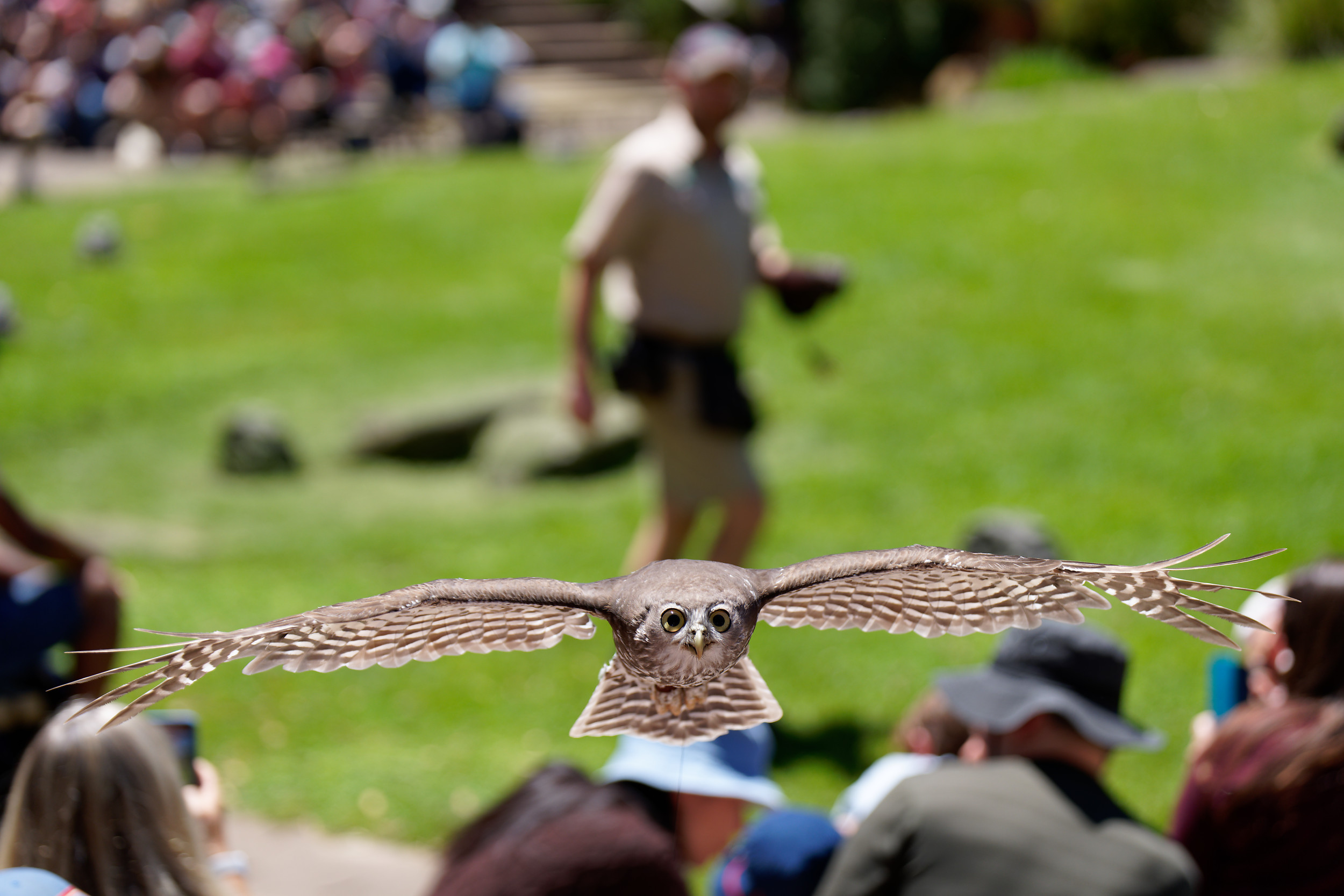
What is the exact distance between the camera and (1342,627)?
3.16 metres

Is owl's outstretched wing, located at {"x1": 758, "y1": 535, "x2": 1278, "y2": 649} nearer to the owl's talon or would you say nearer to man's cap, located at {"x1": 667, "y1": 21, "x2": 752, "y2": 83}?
Answer: the owl's talon

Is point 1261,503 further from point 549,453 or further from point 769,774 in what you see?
point 549,453

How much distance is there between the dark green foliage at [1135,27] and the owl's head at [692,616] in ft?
53.0

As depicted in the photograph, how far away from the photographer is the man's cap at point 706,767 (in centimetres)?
304

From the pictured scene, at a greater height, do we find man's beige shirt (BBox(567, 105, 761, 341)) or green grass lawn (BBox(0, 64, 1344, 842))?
man's beige shirt (BBox(567, 105, 761, 341))

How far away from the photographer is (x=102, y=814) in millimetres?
2457

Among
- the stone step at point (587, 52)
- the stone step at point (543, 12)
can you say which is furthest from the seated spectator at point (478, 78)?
the stone step at point (543, 12)

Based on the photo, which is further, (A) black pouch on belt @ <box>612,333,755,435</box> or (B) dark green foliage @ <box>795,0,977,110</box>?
(B) dark green foliage @ <box>795,0,977,110</box>

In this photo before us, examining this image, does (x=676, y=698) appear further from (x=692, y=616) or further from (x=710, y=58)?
(x=710, y=58)

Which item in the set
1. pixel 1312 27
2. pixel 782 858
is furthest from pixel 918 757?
pixel 1312 27

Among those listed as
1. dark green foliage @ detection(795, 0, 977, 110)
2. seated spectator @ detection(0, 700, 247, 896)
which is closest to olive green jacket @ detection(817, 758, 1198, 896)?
seated spectator @ detection(0, 700, 247, 896)

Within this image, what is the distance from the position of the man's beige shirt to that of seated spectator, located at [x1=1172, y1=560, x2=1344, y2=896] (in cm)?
236

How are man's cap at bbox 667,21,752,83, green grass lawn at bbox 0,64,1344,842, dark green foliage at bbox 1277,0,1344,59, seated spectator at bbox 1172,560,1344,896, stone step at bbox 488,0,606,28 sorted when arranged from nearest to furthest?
1. seated spectator at bbox 1172,560,1344,896
2. man's cap at bbox 667,21,752,83
3. green grass lawn at bbox 0,64,1344,842
4. dark green foliage at bbox 1277,0,1344,59
5. stone step at bbox 488,0,606,28

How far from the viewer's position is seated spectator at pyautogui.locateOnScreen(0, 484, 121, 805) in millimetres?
3676
